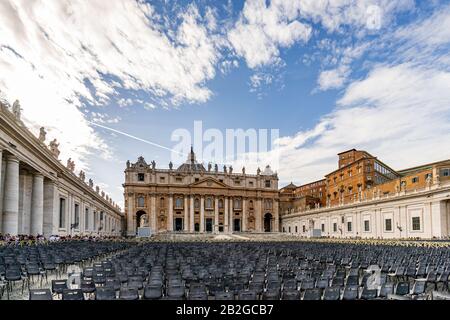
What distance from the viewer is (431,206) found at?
3944 cm

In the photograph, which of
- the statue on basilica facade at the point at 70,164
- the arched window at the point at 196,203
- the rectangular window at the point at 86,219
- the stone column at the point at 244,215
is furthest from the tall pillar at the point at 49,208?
the stone column at the point at 244,215

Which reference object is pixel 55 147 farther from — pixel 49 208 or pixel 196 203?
pixel 196 203

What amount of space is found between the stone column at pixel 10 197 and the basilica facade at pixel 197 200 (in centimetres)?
5949

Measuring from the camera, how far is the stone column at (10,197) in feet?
77.4

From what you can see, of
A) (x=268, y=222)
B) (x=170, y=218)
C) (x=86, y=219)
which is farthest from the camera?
(x=268, y=222)

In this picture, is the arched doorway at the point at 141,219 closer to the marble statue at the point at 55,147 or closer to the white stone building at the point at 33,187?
the white stone building at the point at 33,187

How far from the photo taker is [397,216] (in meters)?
45.6

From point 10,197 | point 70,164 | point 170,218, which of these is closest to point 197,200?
point 170,218

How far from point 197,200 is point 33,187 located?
60775mm

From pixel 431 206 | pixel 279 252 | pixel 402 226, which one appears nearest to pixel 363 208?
pixel 402 226

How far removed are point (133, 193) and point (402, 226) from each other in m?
60.7

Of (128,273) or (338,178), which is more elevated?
(338,178)
